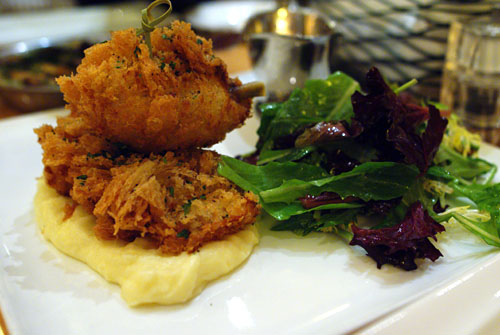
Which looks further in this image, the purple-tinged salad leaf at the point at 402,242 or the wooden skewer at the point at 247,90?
the wooden skewer at the point at 247,90

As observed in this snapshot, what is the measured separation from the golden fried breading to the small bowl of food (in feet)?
6.82

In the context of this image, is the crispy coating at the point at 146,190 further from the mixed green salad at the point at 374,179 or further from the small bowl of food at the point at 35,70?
the small bowl of food at the point at 35,70

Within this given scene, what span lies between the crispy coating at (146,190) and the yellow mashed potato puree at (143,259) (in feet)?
0.18

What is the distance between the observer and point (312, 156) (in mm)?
2357

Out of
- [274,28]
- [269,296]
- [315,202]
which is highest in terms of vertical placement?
[274,28]

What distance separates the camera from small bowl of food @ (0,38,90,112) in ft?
12.7

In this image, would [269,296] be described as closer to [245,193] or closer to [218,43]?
[245,193]

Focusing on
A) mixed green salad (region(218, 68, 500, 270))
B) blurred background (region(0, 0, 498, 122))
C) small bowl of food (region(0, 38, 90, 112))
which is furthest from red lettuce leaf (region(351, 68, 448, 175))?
small bowl of food (region(0, 38, 90, 112))

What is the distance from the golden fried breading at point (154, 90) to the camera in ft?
6.22

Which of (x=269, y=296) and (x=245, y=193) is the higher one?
(x=245, y=193)

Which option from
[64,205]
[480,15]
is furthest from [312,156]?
[480,15]

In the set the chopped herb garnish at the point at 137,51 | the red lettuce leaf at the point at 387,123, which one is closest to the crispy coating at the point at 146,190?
the chopped herb garnish at the point at 137,51

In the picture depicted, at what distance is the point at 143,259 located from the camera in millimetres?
1738

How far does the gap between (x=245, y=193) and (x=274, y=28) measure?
9.11 ft
